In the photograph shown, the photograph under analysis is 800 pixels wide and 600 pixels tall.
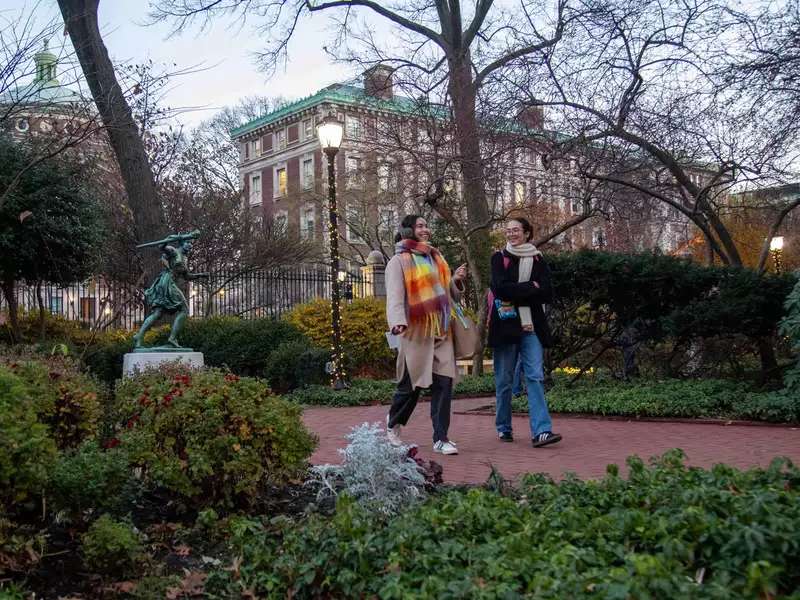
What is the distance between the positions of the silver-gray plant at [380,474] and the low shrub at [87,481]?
3.45ft

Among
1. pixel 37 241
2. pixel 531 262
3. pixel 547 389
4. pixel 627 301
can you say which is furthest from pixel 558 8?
pixel 37 241

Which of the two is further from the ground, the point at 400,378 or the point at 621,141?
the point at 621,141

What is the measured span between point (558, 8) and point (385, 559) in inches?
445

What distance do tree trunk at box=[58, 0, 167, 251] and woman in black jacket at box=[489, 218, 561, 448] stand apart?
7815 mm

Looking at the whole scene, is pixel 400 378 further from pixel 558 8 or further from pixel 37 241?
pixel 37 241

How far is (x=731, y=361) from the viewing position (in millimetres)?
9727

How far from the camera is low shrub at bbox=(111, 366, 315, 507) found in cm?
394

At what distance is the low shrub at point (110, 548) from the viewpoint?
321cm

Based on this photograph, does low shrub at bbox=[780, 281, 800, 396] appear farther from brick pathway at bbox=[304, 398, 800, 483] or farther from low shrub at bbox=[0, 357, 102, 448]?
low shrub at bbox=[0, 357, 102, 448]

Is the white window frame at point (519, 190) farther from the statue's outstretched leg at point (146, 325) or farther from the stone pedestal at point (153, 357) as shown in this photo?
the statue's outstretched leg at point (146, 325)

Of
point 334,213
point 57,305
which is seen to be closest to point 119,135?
point 334,213

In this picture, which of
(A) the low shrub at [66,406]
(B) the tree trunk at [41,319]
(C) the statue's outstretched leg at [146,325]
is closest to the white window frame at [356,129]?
(B) the tree trunk at [41,319]

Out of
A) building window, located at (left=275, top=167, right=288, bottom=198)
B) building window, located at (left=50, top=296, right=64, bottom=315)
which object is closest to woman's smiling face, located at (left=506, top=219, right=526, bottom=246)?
building window, located at (left=50, top=296, right=64, bottom=315)

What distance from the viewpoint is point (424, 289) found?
612 centimetres
